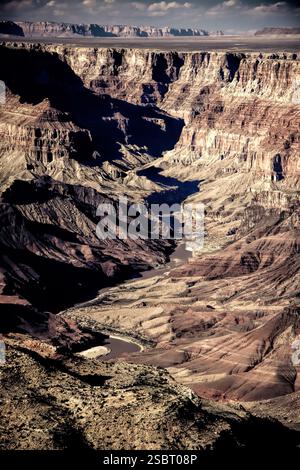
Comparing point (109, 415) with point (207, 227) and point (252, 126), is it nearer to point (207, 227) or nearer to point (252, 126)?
point (207, 227)

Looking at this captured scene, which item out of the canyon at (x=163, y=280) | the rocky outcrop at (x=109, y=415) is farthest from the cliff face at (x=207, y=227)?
the rocky outcrop at (x=109, y=415)

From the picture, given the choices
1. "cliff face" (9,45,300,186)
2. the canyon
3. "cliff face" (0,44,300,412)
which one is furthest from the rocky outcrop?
"cliff face" (9,45,300,186)

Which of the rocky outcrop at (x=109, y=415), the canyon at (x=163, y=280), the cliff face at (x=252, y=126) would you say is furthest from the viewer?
the cliff face at (x=252, y=126)

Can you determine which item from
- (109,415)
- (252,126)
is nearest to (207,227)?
(252,126)

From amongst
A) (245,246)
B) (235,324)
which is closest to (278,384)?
(235,324)

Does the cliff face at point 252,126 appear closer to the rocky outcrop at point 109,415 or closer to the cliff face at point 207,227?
the cliff face at point 207,227

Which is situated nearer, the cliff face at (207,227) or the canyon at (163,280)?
the canyon at (163,280)
